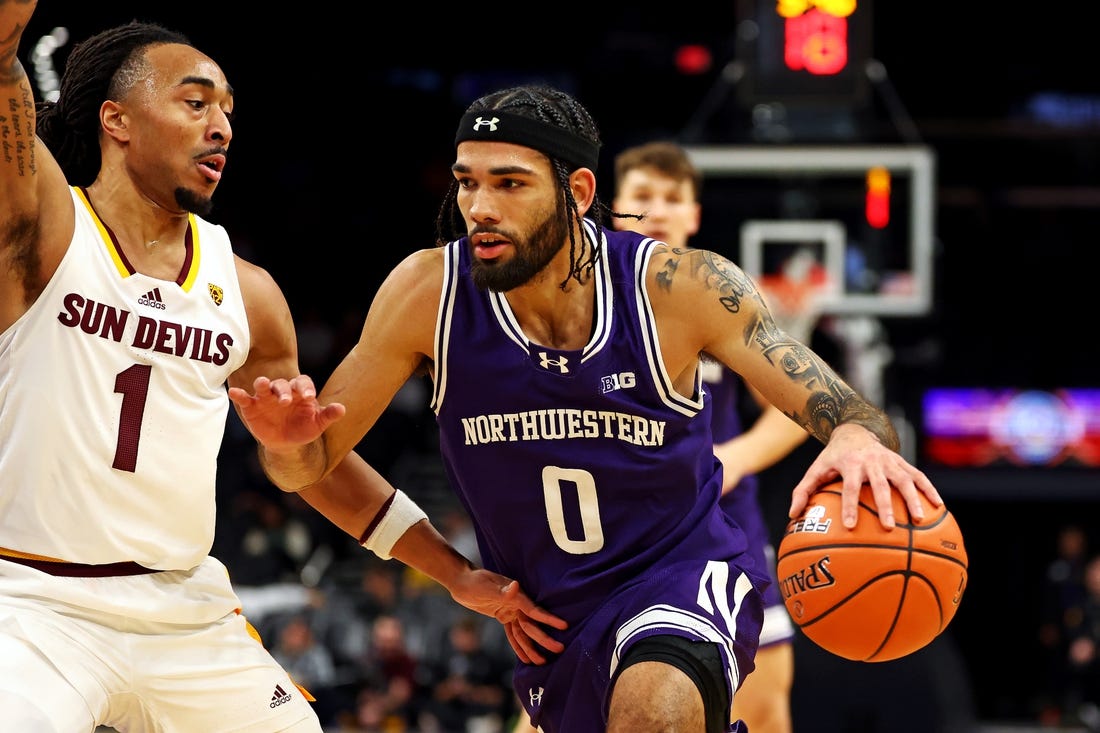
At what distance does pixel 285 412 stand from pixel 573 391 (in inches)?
30.7

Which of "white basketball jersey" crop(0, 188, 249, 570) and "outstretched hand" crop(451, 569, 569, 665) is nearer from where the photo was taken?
"white basketball jersey" crop(0, 188, 249, 570)

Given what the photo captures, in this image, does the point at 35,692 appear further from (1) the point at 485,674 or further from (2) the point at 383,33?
(2) the point at 383,33

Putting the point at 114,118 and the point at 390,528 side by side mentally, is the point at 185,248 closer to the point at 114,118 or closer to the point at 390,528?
the point at 114,118

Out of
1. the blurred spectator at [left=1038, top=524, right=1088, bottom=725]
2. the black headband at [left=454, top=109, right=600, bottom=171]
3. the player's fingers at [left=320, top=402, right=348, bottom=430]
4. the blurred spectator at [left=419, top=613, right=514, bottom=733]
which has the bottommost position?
the blurred spectator at [left=1038, top=524, right=1088, bottom=725]

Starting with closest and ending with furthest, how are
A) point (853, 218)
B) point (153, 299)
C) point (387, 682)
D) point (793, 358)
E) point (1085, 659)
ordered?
point (153, 299), point (793, 358), point (853, 218), point (387, 682), point (1085, 659)

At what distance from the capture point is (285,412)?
361 cm

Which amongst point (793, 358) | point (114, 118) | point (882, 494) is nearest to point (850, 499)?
Answer: point (882, 494)

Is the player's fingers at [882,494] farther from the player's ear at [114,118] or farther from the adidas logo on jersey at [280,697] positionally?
the player's ear at [114,118]

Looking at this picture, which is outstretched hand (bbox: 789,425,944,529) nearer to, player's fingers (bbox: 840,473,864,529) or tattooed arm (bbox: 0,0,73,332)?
player's fingers (bbox: 840,473,864,529)

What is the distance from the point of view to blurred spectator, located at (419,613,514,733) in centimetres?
1193

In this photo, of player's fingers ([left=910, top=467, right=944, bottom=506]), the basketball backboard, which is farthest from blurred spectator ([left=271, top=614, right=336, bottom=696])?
player's fingers ([left=910, top=467, right=944, bottom=506])

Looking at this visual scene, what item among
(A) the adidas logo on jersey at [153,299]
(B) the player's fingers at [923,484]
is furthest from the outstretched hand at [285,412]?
(B) the player's fingers at [923,484]

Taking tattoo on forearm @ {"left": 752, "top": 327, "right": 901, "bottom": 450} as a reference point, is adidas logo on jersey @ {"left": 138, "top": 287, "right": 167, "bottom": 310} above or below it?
above

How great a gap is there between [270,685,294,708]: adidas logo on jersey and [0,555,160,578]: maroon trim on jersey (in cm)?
50
